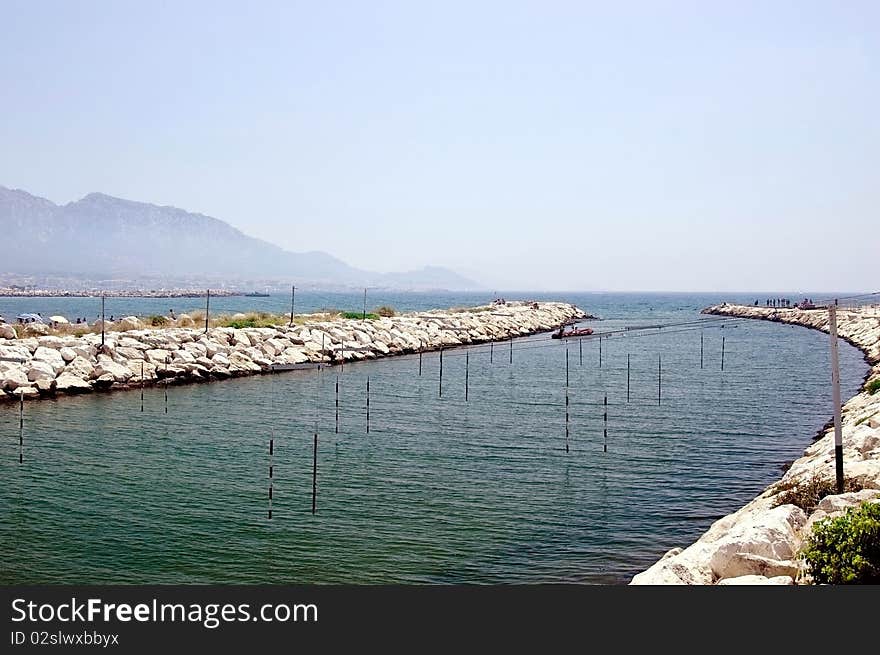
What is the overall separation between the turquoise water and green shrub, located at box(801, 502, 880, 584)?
5979 mm

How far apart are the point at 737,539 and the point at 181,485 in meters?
17.2

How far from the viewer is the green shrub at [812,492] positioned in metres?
17.8

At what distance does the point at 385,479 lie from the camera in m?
26.5

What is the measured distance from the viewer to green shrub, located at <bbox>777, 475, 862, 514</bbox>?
17812mm

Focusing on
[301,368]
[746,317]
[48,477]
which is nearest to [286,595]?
[48,477]

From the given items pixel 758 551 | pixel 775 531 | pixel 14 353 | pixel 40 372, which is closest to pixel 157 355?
pixel 14 353

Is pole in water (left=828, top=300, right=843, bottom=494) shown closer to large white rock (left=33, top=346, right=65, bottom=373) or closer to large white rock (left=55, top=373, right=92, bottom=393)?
large white rock (left=55, top=373, right=92, bottom=393)

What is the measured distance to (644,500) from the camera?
79.5ft

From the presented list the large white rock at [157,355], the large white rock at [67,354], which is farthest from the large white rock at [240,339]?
the large white rock at [67,354]

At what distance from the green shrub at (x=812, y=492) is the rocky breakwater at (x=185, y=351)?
1452 inches

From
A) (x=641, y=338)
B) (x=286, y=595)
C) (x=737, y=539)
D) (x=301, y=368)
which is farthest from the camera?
(x=641, y=338)

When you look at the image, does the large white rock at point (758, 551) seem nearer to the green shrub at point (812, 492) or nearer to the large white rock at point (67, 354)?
the green shrub at point (812, 492)

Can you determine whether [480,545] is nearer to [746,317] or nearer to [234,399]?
[234,399]

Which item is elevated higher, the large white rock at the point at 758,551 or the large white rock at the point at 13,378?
the large white rock at the point at 13,378
